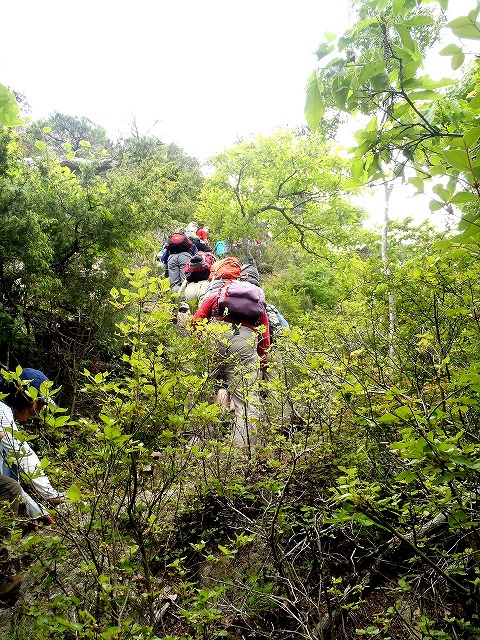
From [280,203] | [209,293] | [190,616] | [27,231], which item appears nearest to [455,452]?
[190,616]

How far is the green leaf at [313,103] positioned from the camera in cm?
139

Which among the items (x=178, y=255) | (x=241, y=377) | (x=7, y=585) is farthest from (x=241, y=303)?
(x=178, y=255)

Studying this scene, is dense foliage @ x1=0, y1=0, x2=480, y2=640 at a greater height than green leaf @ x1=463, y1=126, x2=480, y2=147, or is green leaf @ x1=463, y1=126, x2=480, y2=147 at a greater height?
green leaf @ x1=463, y1=126, x2=480, y2=147

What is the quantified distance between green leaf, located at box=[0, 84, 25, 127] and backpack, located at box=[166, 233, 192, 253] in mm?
7554

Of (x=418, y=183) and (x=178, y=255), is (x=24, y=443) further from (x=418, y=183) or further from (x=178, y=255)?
(x=178, y=255)

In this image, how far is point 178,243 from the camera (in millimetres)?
8883

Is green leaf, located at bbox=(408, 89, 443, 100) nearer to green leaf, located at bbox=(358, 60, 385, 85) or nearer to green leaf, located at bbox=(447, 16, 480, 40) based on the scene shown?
green leaf, located at bbox=(358, 60, 385, 85)

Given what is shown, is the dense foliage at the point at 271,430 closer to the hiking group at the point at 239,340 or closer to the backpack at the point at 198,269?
the hiking group at the point at 239,340

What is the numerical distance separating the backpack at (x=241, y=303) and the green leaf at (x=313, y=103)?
3.21 meters

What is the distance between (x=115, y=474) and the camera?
7.13 ft

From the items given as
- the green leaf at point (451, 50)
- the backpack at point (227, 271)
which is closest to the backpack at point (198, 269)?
the backpack at point (227, 271)

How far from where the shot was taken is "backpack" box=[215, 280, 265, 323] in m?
4.56

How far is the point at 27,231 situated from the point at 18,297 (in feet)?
3.62

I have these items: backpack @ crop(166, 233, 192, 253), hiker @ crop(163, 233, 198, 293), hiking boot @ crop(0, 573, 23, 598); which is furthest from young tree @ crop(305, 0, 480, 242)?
backpack @ crop(166, 233, 192, 253)
